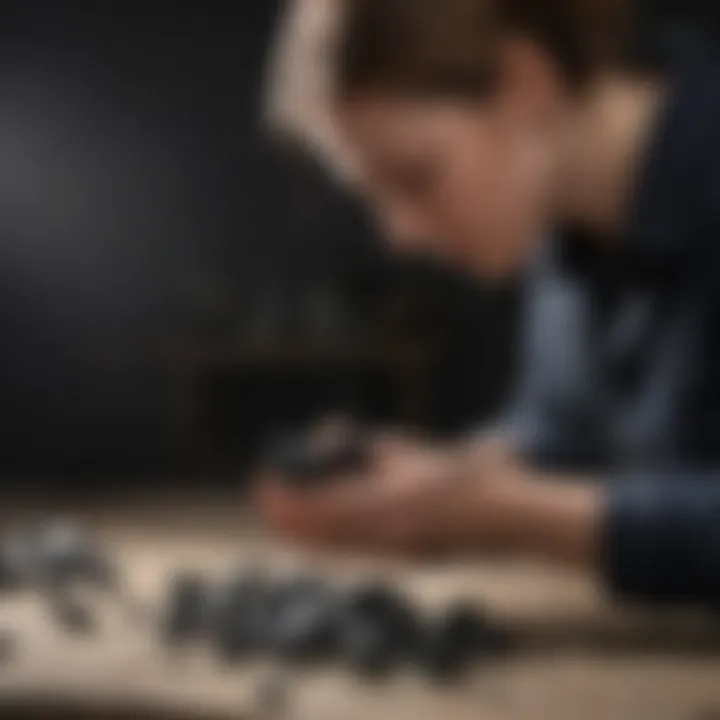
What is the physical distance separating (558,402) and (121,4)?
36 cm

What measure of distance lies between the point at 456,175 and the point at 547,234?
0.07m

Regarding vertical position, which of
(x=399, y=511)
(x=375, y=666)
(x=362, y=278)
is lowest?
(x=375, y=666)

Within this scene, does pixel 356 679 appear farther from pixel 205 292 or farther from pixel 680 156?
pixel 680 156

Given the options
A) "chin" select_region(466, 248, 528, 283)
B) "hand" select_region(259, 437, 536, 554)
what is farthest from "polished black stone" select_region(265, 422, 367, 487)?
"chin" select_region(466, 248, 528, 283)

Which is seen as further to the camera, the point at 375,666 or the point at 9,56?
the point at 9,56

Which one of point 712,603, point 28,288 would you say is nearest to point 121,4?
point 28,288

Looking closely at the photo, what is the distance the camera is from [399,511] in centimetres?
82

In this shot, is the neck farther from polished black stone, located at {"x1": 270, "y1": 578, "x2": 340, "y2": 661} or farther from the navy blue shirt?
polished black stone, located at {"x1": 270, "y1": 578, "x2": 340, "y2": 661}

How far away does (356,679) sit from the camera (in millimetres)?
727

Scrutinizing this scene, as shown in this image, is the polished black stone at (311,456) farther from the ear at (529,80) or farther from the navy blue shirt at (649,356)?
the ear at (529,80)

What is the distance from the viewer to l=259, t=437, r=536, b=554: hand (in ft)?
2.64

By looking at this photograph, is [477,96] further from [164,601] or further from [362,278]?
[164,601]

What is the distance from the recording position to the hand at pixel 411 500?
804 mm

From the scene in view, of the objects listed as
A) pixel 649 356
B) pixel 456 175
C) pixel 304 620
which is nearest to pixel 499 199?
pixel 456 175
